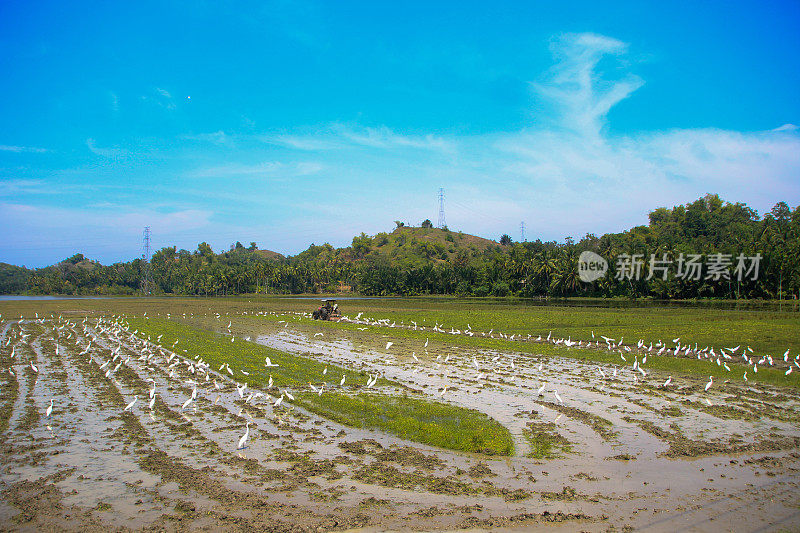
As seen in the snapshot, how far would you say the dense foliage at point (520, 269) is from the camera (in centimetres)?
6394

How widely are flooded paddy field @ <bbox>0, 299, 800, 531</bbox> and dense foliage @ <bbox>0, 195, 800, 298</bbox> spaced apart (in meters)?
53.0

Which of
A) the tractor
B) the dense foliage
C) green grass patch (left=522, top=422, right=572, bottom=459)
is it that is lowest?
green grass patch (left=522, top=422, right=572, bottom=459)

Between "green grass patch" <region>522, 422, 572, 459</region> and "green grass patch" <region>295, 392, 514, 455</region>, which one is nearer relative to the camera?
"green grass patch" <region>522, 422, 572, 459</region>

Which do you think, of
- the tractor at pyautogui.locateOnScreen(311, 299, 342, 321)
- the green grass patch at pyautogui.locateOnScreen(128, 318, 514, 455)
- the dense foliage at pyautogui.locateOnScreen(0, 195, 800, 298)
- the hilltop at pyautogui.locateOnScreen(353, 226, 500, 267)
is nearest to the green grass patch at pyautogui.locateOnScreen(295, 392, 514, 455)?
the green grass patch at pyautogui.locateOnScreen(128, 318, 514, 455)

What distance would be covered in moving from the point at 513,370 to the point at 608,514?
11083 millimetres

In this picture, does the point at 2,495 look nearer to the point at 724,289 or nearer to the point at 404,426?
the point at 404,426

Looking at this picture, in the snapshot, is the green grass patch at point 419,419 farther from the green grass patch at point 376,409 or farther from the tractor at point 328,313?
the tractor at point 328,313

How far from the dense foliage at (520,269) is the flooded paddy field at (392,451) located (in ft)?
174

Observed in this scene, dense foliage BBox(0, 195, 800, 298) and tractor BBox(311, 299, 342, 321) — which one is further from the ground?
dense foliage BBox(0, 195, 800, 298)

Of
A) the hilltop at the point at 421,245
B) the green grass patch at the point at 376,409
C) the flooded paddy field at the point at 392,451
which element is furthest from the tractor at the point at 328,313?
the hilltop at the point at 421,245

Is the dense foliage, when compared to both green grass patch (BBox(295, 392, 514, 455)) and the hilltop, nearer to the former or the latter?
the hilltop

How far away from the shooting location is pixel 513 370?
17812mm

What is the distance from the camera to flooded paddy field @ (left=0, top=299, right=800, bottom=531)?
677 cm

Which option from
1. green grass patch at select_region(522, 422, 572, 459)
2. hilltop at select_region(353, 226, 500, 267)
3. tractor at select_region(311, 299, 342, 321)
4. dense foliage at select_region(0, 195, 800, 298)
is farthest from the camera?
hilltop at select_region(353, 226, 500, 267)
